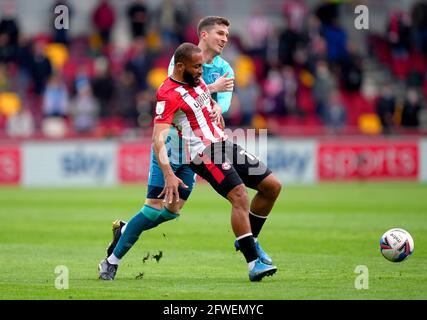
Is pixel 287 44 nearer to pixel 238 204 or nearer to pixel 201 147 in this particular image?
pixel 201 147

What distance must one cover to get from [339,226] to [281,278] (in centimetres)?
601

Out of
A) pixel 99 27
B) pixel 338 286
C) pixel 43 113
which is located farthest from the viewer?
pixel 99 27

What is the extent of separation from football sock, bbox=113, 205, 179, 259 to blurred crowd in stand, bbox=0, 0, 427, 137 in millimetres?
15905

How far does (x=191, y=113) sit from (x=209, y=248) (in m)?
3.60

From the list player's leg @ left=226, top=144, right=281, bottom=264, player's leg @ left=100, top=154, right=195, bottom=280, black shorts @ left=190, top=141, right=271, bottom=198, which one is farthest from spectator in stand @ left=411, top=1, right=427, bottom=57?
player's leg @ left=100, top=154, right=195, bottom=280

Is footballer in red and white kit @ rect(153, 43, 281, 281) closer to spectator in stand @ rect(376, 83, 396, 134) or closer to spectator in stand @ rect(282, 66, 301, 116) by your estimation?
spectator in stand @ rect(282, 66, 301, 116)

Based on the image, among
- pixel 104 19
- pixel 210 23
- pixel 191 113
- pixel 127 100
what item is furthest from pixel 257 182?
pixel 104 19

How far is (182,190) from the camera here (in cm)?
1058

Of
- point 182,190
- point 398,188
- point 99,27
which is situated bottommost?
point 398,188

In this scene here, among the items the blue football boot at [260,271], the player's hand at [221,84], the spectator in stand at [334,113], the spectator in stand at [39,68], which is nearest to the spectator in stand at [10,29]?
the spectator in stand at [39,68]

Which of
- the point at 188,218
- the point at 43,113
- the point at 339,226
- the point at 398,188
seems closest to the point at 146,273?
the point at 339,226

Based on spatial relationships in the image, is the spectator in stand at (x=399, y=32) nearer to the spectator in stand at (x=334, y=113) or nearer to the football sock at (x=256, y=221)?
the spectator in stand at (x=334, y=113)
